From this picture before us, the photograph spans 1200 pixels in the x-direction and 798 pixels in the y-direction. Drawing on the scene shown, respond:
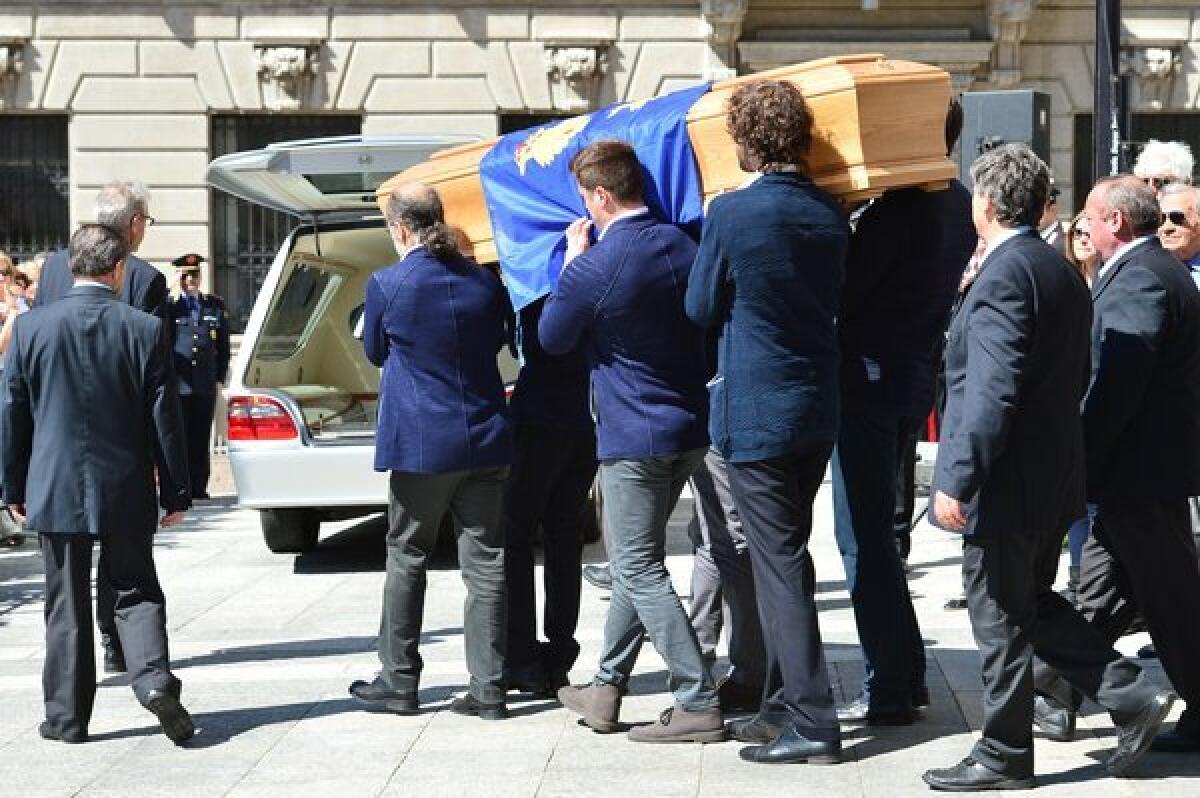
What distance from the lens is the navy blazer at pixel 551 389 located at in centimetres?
734

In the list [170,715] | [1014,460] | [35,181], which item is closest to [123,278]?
[170,715]

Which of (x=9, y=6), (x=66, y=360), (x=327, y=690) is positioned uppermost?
(x=9, y=6)

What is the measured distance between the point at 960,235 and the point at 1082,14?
14.6 m

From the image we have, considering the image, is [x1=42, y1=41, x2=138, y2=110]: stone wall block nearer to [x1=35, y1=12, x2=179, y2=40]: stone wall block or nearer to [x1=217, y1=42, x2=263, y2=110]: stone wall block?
[x1=35, y1=12, x2=179, y2=40]: stone wall block

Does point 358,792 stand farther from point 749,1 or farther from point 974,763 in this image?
point 749,1

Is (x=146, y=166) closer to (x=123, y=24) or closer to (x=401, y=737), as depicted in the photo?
(x=123, y=24)

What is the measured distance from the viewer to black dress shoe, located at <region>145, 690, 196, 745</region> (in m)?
6.87

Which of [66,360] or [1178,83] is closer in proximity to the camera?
[66,360]

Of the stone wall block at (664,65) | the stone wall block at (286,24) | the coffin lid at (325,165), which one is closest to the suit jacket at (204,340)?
the stone wall block at (286,24)

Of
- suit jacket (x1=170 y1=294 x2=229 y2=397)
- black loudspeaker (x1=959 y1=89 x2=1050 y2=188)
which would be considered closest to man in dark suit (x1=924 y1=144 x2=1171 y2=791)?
black loudspeaker (x1=959 y1=89 x2=1050 y2=188)

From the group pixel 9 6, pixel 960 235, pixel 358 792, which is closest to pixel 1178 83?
pixel 9 6

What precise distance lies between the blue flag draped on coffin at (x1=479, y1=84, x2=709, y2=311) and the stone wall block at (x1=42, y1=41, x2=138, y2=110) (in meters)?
13.5

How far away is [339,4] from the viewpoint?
66.9 feet

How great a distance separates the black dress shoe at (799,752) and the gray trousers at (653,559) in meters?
Result: 0.37
